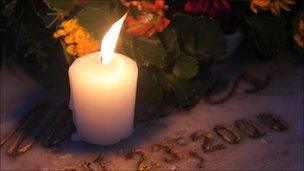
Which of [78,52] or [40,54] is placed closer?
[78,52]

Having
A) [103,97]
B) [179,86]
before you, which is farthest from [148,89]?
[103,97]

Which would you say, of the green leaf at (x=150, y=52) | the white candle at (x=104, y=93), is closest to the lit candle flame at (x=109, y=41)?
the white candle at (x=104, y=93)

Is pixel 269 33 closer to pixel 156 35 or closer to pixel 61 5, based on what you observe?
pixel 156 35

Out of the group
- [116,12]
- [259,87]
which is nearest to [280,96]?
[259,87]

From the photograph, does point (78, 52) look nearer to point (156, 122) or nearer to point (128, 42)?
point (128, 42)

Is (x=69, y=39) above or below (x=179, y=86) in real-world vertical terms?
above
